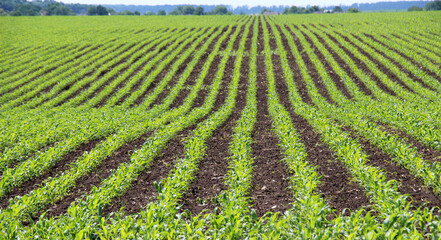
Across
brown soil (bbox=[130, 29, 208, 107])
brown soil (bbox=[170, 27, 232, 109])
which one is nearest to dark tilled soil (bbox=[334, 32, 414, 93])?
brown soil (bbox=[170, 27, 232, 109])


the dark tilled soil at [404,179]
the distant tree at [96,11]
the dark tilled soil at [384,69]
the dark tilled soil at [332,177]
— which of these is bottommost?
the dark tilled soil at [332,177]

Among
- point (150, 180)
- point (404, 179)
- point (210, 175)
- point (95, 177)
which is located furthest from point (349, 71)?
point (95, 177)

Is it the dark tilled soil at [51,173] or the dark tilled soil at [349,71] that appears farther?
the dark tilled soil at [349,71]

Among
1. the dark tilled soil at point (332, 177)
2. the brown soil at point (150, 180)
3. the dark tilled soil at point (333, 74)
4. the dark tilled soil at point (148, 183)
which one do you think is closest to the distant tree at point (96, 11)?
the dark tilled soil at point (333, 74)

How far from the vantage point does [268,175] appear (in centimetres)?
762

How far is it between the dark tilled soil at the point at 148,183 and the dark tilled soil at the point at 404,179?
513 centimetres

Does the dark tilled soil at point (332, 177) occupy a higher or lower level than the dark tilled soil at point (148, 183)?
higher

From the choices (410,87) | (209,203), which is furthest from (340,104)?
(209,203)

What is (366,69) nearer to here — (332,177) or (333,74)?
(333,74)

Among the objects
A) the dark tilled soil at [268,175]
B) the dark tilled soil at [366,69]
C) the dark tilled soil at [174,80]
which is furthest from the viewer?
the dark tilled soil at [174,80]

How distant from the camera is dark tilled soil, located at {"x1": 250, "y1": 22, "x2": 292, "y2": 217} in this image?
616 centimetres

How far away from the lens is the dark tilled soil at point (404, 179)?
5616 mm

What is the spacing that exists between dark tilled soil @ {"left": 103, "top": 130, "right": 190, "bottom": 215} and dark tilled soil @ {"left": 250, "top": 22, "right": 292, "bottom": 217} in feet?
7.81

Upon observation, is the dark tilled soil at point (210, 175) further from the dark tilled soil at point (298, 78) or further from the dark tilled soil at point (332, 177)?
the dark tilled soil at point (298, 78)
